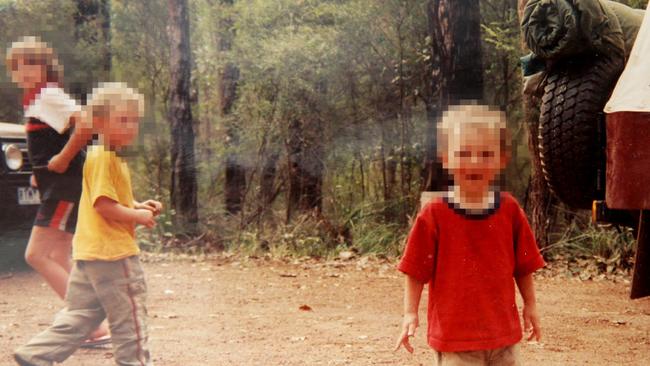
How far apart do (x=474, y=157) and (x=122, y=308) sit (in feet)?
5.10

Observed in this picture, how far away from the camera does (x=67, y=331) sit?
357cm

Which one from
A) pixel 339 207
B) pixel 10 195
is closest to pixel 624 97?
pixel 10 195

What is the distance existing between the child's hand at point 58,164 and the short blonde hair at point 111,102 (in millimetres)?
499

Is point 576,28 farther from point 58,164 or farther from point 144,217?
point 58,164

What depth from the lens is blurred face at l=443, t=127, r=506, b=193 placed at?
247 cm

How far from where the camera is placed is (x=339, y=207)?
940 centimetres

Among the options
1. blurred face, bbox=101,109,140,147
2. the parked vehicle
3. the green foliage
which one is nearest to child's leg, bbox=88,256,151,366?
blurred face, bbox=101,109,140,147

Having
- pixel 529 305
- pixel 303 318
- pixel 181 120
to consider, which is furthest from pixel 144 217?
pixel 181 120

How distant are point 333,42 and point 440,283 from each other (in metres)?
7.62

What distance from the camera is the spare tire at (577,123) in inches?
158

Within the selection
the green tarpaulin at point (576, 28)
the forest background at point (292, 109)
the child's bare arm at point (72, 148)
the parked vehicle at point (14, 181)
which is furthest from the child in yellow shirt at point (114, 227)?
the forest background at point (292, 109)

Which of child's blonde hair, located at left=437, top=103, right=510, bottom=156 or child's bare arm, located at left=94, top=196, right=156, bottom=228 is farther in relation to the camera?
child's bare arm, located at left=94, top=196, right=156, bottom=228

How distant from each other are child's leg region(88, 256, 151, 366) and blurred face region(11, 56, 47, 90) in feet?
3.26

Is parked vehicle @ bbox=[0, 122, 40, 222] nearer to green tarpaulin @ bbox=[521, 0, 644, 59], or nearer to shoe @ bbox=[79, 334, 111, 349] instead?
shoe @ bbox=[79, 334, 111, 349]
